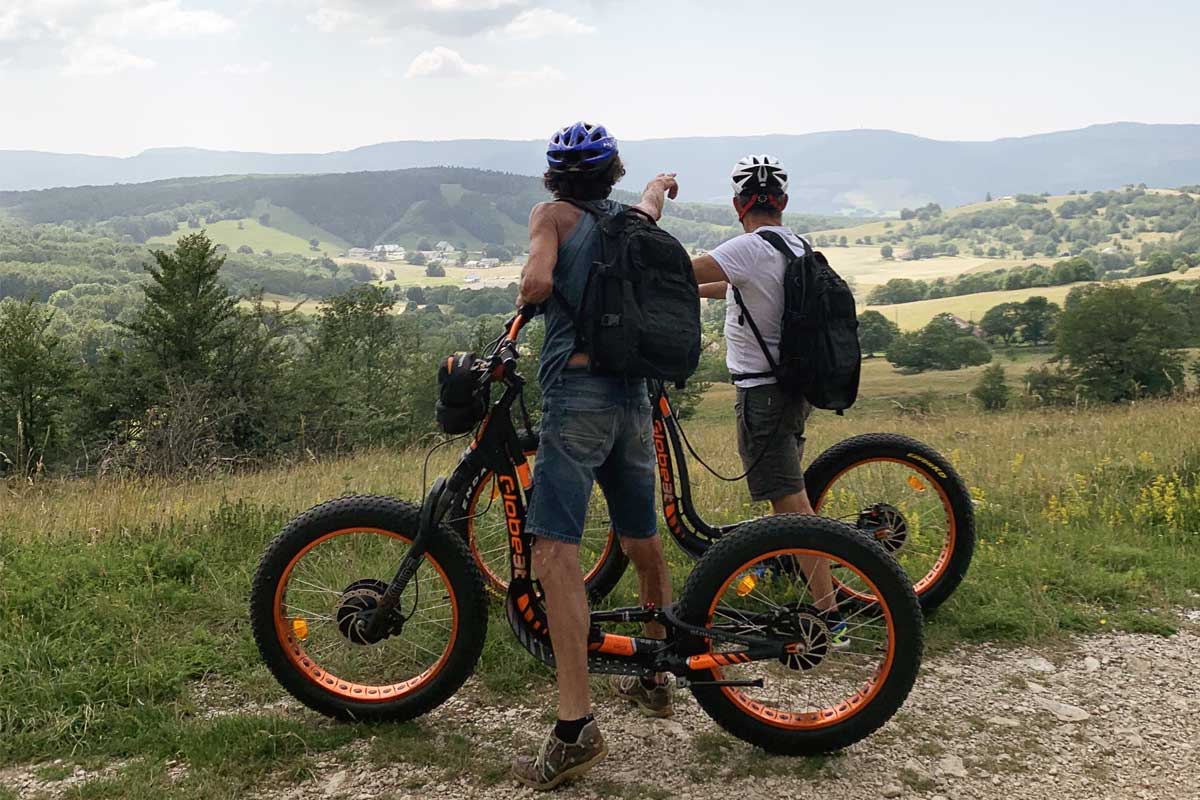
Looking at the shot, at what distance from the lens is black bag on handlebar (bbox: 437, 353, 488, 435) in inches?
139

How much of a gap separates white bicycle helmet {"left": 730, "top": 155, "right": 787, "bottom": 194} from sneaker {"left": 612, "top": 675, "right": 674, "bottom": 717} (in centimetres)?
231

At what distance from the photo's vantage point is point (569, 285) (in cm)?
339

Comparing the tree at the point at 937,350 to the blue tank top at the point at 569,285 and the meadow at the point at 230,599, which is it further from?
the blue tank top at the point at 569,285

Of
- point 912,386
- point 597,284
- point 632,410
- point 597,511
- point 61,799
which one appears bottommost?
point 912,386

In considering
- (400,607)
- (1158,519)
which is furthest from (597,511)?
(1158,519)

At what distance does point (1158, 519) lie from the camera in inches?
255

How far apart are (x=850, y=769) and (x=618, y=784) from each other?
0.90 meters

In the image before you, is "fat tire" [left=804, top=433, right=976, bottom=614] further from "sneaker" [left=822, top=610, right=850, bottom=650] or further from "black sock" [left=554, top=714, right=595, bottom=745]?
"black sock" [left=554, top=714, right=595, bottom=745]

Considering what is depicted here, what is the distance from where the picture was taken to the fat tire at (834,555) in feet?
11.5

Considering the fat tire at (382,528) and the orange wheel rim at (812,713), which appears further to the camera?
the fat tire at (382,528)

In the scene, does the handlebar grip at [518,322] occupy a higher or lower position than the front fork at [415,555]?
higher

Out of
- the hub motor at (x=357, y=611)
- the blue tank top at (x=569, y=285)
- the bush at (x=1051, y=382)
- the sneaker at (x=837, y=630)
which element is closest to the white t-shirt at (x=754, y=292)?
the blue tank top at (x=569, y=285)

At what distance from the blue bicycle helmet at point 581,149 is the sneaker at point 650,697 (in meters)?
2.13

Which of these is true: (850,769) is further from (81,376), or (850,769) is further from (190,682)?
(81,376)
